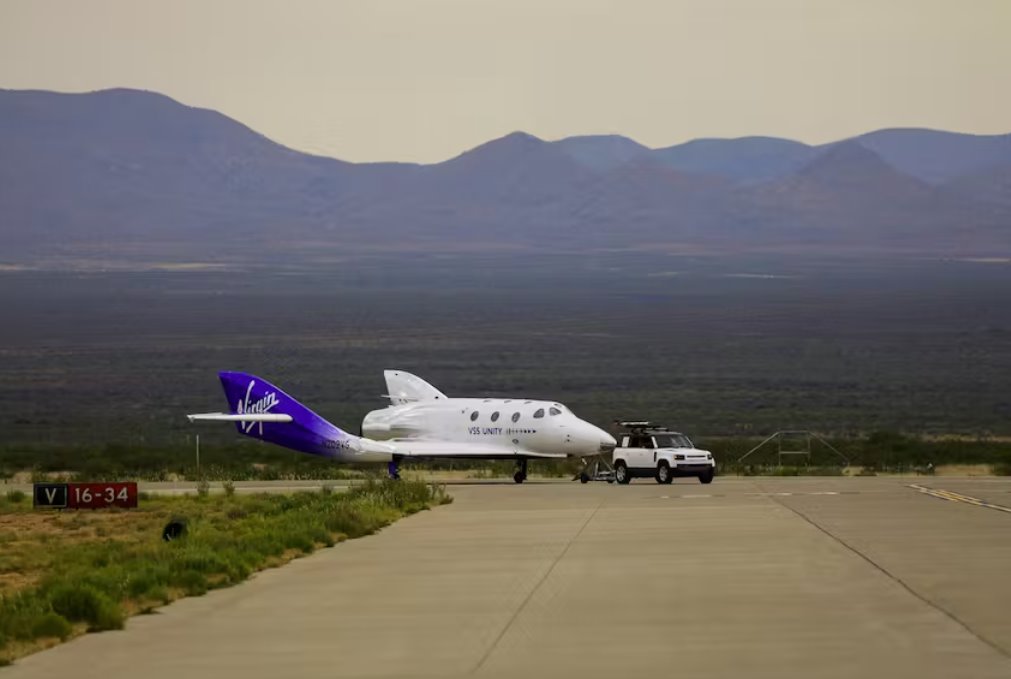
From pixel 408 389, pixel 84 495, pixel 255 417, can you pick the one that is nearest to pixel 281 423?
pixel 255 417

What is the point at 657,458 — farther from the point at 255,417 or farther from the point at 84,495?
the point at 84,495

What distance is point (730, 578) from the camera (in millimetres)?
26453

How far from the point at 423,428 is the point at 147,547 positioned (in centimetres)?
2400

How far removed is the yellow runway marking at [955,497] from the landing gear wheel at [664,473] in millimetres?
5630

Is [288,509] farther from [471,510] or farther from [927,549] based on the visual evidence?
[927,549]

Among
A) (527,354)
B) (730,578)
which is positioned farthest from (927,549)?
(527,354)

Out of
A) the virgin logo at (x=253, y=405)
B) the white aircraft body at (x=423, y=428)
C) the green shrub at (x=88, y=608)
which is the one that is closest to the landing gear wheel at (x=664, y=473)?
the white aircraft body at (x=423, y=428)

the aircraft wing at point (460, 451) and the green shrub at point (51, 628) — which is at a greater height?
the green shrub at point (51, 628)

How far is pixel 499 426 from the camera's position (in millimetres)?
53875

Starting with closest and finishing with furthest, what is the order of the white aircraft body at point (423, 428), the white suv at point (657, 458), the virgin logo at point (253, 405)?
the white suv at point (657, 458)
the white aircraft body at point (423, 428)
the virgin logo at point (253, 405)

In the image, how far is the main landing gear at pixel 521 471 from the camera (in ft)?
176

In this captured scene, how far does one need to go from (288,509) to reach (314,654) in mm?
20968

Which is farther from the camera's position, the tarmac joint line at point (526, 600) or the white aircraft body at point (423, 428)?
→ the white aircraft body at point (423, 428)

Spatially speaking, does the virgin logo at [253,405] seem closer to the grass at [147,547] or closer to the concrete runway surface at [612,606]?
the grass at [147,547]
